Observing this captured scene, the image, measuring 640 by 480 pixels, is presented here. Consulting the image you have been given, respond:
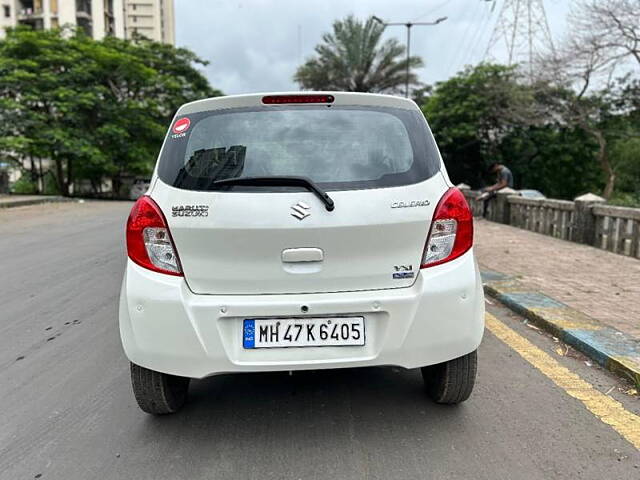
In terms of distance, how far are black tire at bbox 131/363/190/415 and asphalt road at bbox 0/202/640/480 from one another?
9cm

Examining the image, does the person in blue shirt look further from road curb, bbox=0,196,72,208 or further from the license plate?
road curb, bbox=0,196,72,208

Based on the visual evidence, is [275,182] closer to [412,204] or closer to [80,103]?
[412,204]

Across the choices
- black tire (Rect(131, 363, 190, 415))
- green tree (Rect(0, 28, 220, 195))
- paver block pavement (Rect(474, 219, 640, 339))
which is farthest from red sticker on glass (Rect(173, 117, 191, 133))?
green tree (Rect(0, 28, 220, 195))

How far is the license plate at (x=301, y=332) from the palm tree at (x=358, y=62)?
30.4 m

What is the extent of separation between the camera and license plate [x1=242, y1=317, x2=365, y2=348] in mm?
2721

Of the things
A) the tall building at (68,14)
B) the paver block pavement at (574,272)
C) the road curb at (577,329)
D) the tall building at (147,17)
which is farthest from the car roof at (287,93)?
the tall building at (147,17)

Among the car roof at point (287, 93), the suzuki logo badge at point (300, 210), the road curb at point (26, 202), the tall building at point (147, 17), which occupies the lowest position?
the road curb at point (26, 202)

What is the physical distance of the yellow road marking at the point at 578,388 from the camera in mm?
2994

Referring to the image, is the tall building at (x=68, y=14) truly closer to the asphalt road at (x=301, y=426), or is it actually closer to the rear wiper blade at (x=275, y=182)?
the asphalt road at (x=301, y=426)

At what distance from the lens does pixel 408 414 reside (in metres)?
3.14

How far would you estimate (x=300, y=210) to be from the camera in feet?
8.85

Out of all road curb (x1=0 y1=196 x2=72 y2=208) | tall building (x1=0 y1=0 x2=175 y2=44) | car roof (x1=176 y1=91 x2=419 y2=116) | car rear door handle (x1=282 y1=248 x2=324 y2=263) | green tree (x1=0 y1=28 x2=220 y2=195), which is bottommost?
road curb (x1=0 y1=196 x2=72 y2=208)

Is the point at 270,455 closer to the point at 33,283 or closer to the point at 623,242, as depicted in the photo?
the point at 33,283

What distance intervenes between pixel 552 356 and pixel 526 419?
115 cm
